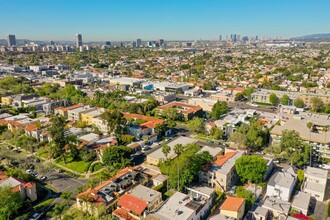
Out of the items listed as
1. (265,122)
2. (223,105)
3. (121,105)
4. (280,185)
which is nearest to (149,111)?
(121,105)

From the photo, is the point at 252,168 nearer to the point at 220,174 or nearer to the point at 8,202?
the point at 220,174

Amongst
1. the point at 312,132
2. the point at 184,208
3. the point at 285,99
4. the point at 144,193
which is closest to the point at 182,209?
the point at 184,208

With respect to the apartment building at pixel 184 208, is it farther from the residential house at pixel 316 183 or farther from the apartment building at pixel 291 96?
the apartment building at pixel 291 96

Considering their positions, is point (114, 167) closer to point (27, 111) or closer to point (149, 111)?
point (149, 111)

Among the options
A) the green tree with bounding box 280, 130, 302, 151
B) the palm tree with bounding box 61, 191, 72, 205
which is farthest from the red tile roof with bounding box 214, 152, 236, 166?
the palm tree with bounding box 61, 191, 72, 205

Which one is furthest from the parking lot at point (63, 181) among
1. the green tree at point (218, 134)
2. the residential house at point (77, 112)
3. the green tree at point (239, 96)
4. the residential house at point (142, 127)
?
the green tree at point (239, 96)

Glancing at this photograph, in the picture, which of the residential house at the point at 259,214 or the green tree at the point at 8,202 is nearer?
the green tree at the point at 8,202

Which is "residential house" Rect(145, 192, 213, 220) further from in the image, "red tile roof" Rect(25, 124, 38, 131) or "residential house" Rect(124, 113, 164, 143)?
"red tile roof" Rect(25, 124, 38, 131)
